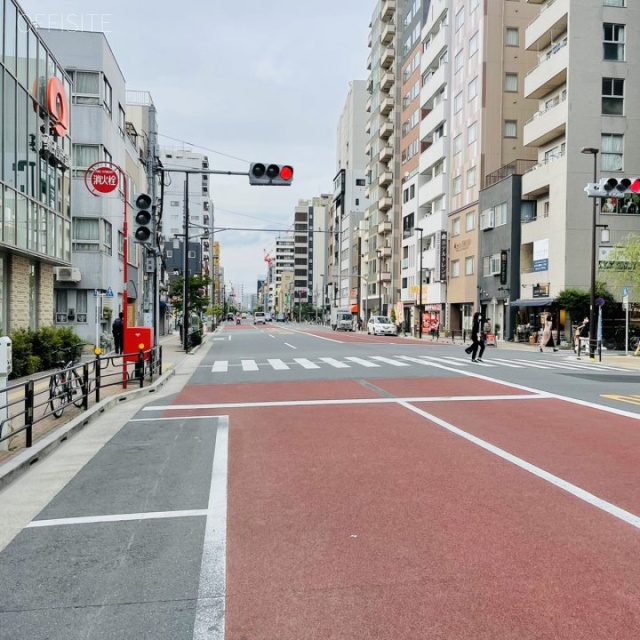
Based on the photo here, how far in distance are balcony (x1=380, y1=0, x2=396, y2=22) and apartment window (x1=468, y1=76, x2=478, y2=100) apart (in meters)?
31.6

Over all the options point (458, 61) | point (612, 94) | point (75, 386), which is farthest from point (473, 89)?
point (75, 386)

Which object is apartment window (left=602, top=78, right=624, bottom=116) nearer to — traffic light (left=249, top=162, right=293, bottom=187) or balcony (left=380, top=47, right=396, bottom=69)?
traffic light (left=249, top=162, right=293, bottom=187)

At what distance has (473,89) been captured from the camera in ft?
162

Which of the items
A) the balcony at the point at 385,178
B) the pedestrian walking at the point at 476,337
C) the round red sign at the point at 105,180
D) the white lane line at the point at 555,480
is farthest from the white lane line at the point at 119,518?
the balcony at the point at 385,178

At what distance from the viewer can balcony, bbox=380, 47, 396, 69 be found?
74312 millimetres

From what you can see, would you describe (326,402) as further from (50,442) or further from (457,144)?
(457,144)

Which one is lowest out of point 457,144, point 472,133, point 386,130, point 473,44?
point 472,133

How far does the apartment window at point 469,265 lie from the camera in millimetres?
49966

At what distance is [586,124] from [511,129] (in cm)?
1215

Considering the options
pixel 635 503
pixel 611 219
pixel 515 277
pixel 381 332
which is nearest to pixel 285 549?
pixel 635 503

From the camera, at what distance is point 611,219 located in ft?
118

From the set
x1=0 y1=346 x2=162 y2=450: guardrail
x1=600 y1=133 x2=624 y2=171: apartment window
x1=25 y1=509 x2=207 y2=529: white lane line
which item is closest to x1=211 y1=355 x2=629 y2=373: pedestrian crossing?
x1=0 y1=346 x2=162 y2=450: guardrail

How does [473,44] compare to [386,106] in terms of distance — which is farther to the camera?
[386,106]

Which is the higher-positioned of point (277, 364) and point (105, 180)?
point (105, 180)
